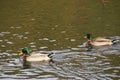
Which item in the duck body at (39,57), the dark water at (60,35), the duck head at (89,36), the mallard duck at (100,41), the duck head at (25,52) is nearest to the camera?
the dark water at (60,35)

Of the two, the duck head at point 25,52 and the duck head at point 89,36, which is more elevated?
the duck head at point 89,36

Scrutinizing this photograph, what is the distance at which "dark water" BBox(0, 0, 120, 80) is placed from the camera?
18656mm

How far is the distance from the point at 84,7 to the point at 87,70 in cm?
1639

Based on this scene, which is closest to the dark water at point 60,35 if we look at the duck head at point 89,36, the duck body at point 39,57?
the duck body at point 39,57

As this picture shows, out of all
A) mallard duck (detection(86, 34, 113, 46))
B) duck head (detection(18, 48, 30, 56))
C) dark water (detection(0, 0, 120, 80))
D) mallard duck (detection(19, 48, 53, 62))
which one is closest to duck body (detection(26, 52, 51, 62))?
mallard duck (detection(19, 48, 53, 62))

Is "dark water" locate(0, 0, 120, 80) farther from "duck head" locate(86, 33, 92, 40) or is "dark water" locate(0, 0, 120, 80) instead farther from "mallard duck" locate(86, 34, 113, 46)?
"duck head" locate(86, 33, 92, 40)

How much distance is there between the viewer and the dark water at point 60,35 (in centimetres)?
1866

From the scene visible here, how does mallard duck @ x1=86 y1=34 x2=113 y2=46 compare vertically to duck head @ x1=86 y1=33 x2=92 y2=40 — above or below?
below

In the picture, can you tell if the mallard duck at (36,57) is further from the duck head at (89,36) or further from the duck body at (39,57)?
the duck head at (89,36)

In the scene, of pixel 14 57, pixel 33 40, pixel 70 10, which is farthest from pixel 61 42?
pixel 70 10

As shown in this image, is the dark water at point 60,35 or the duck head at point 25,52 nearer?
the dark water at point 60,35

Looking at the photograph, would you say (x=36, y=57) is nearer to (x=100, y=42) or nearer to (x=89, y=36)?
(x=100, y=42)

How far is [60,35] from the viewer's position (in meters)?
25.3

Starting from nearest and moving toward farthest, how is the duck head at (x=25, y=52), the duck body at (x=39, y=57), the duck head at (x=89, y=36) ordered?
the duck body at (x=39, y=57) → the duck head at (x=25, y=52) → the duck head at (x=89, y=36)
